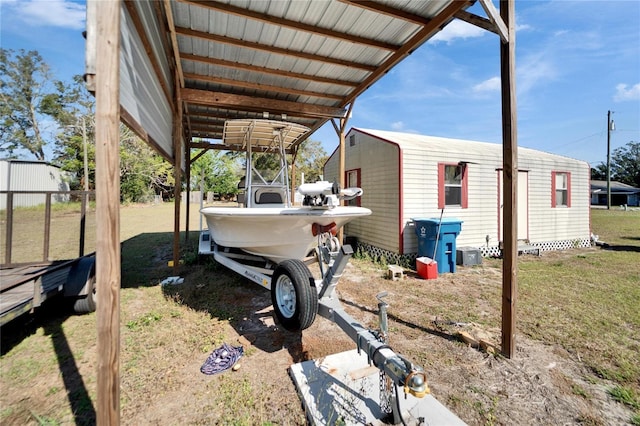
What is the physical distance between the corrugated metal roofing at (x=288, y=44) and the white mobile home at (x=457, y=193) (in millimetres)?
2276

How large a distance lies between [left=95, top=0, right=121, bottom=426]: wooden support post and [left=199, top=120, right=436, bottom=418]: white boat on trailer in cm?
147

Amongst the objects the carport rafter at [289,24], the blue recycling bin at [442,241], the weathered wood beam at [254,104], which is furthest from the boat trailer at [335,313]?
the blue recycling bin at [442,241]

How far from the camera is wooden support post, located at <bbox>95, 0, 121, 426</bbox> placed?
159cm

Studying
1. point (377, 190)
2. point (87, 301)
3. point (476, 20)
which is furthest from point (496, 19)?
point (87, 301)

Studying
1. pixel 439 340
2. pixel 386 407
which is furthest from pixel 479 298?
pixel 386 407

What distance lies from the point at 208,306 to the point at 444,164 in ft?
22.0

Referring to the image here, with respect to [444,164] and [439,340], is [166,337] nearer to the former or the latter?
[439,340]

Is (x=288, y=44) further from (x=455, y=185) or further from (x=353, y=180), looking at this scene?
(x=455, y=185)

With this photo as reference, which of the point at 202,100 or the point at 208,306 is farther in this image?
the point at 202,100

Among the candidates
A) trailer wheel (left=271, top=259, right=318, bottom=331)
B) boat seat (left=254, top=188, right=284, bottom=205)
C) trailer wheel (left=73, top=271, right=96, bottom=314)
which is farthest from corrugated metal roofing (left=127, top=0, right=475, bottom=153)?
trailer wheel (left=73, top=271, right=96, bottom=314)

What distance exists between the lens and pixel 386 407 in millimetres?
1983

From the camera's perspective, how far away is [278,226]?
11.7 feet

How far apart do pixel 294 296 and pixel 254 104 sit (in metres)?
4.48

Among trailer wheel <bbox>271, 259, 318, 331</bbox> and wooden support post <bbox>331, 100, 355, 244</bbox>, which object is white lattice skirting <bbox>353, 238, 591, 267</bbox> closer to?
wooden support post <bbox>331, 100, 355, 244</bbox>
